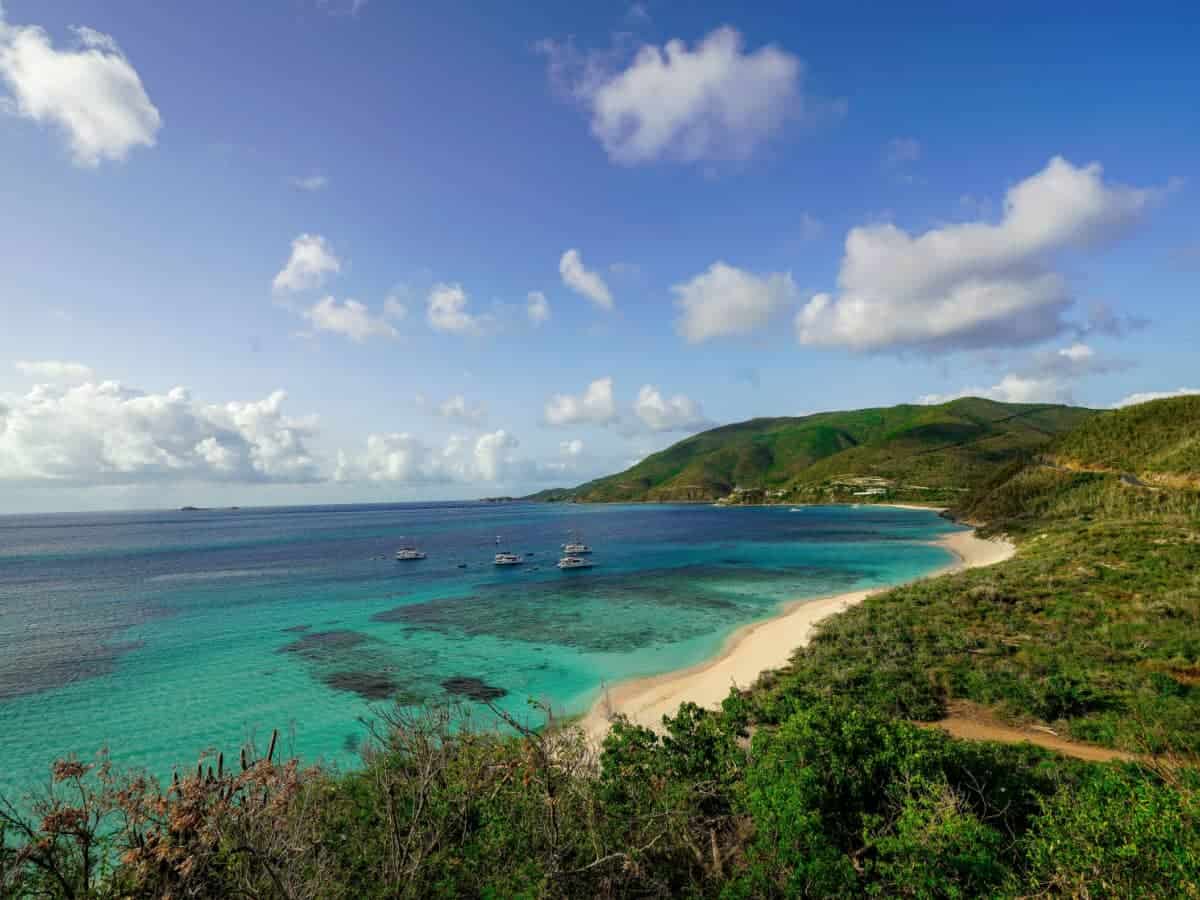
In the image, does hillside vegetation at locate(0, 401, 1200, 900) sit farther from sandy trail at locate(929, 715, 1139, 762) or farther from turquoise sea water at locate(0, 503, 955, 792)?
turquoise sea water at locate(0, 503, 955, 792)

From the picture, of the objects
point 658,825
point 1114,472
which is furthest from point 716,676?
point 1114,472

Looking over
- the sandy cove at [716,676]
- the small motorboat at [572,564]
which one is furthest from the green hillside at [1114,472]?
the small motorboat at [572,564]

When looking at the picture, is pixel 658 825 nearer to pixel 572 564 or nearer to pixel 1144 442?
pixel 572 564

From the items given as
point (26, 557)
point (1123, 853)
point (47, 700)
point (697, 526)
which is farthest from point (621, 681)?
point (26, 557)

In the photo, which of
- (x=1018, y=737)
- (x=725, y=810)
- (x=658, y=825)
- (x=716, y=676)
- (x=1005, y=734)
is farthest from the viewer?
(x=716, y=676)

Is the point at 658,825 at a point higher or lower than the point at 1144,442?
lower

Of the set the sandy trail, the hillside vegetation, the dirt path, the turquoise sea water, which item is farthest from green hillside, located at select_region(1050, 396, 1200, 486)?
the sandy trail
